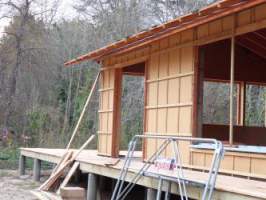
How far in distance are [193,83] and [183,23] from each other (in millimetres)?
1051

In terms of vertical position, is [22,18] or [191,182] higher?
[22,18]

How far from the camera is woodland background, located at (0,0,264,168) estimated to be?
62.5ft

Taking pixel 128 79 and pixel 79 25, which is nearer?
pixel 128 79

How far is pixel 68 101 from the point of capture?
2084 cm

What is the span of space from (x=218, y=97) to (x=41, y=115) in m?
6.35

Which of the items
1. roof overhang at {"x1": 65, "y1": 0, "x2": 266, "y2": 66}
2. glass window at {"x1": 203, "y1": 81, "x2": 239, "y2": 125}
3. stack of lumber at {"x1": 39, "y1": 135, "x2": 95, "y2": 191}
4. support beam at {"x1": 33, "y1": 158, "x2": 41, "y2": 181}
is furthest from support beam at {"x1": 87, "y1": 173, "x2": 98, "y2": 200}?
glass window at {"x1": 203, "y1": 81, "x2": 239, "y2": 125}

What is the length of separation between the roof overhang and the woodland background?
795cm

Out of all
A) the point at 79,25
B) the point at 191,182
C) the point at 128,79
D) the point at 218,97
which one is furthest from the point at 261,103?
the point at 191,182

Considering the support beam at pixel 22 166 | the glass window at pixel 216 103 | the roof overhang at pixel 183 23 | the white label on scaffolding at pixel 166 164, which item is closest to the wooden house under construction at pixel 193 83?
the roof overhang at pixel 183 23

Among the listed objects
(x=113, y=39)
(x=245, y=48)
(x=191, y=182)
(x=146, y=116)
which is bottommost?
(x=191, y=182)

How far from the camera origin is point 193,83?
8352mm

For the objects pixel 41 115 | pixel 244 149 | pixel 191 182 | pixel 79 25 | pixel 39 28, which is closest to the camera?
pixel 191 182

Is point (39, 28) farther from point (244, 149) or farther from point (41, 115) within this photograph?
point (244, 149)

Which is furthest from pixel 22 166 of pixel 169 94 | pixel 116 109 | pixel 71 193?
pixel 169 94
